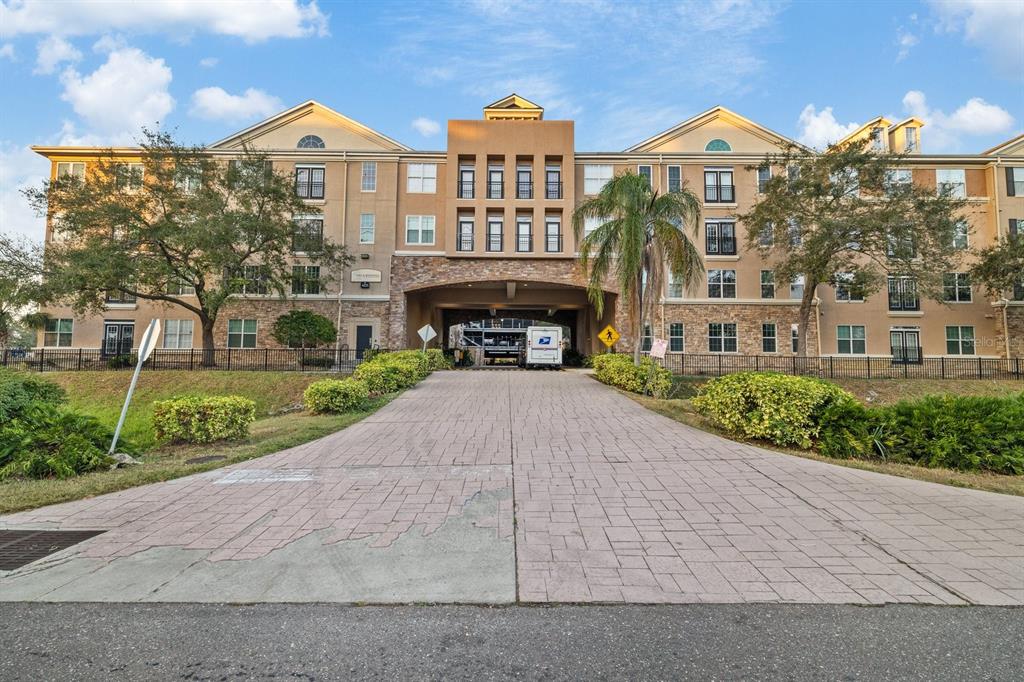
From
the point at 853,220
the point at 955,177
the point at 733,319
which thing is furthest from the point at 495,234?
the point at 955,177

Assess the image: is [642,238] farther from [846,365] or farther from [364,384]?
[846,365]

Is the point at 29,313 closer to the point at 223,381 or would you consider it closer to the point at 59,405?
the point at 223,381

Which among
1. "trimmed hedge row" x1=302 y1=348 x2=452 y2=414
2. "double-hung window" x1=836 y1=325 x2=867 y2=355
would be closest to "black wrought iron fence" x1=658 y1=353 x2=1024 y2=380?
"double-hung window" x1=836 y1=325 x2=867 y2=355

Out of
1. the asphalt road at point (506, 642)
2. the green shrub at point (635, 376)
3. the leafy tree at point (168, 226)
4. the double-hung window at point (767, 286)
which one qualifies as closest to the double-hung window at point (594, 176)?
the double-hung window at point (767, 286)

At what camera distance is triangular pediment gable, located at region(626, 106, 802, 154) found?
2959cm

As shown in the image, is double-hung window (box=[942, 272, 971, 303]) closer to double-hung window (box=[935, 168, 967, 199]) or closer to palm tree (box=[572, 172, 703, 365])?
double-hung window (box=[935, 168, 967, 199])

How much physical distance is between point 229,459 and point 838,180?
93.3 feet

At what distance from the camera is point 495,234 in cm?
2828

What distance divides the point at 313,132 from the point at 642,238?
23.4 metres

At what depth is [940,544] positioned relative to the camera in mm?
4012

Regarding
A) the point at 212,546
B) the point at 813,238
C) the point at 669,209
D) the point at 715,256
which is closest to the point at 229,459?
the point at 212,546

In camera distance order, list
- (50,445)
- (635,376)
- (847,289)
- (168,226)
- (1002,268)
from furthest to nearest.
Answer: (847,289)
(1002,268)
(168,226)
(635,376)
(50,445)

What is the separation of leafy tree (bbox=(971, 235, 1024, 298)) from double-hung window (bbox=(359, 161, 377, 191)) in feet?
110

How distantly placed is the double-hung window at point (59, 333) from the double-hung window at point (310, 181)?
14852 mm
